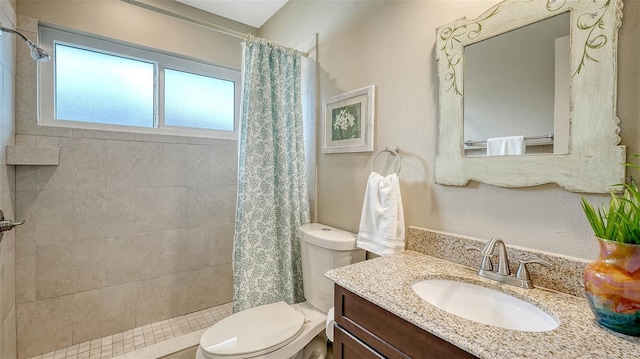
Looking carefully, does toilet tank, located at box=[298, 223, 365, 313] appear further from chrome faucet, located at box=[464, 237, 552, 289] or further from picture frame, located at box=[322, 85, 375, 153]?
chrome faucet, located at box=[464, 237, 552, 289]

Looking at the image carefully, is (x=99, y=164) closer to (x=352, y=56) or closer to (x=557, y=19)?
(x=352, y=56)

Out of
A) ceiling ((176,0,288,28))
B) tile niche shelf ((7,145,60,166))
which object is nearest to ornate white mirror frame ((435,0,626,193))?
ceiling ((176,0,288,28))

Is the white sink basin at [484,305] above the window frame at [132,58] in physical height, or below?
below

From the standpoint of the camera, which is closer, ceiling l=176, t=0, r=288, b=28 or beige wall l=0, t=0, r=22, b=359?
beige wall l=0, t=0, r=22, b=359

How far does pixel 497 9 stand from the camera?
101 cm

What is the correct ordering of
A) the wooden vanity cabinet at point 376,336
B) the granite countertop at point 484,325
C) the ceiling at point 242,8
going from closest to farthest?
1. the granite countertop at point 484,325
2. the wooden vanity cabinet at point 376,336
3. the ceiling at point 242,8

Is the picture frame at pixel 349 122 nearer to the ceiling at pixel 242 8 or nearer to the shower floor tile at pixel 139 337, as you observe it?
the ceiling at pixel 242 8

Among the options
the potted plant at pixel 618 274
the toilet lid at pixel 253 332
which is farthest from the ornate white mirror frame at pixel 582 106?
the toilet lid at pixel 253 332

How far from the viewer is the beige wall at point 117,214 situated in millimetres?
1648

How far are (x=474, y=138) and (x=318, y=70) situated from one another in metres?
1.17

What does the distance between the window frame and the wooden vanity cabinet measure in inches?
73.0

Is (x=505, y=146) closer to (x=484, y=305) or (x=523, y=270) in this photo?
(x=523, y=270)

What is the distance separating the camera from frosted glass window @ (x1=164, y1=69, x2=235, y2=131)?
7.19 feet

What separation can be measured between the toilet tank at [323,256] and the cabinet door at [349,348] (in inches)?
17.4
